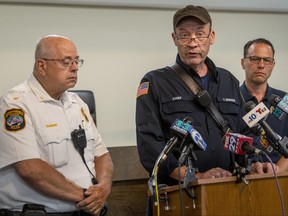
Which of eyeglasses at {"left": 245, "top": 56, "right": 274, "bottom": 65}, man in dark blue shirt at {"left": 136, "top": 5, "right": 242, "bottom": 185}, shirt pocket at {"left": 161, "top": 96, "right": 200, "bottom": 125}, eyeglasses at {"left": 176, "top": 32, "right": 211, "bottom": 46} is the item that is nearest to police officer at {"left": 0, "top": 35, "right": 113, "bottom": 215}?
man in dark blue shirt at {"left": 136, "top": 5, "right": 242, "bottom": 185}

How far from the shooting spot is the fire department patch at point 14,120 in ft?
7.64

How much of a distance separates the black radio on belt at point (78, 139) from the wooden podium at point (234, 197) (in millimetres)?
688

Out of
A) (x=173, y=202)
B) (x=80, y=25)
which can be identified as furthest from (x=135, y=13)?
(x=173, y=202)

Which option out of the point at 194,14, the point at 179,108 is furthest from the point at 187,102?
the point at 194,14

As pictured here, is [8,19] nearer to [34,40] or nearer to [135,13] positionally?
[34,40]

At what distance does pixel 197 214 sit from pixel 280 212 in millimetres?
365

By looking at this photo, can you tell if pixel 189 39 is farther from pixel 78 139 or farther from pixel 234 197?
pixel 234 197

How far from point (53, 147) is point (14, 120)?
24 centimetres

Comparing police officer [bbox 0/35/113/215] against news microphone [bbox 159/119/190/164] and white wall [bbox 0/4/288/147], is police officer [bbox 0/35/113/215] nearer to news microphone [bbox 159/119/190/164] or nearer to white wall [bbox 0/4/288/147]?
news microphone [bbox 159/119/190/164]

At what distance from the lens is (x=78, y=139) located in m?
2.45

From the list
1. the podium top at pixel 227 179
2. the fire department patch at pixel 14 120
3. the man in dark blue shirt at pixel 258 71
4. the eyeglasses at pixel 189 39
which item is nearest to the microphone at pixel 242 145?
the podium top at pixel 227 179

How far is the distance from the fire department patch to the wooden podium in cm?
87

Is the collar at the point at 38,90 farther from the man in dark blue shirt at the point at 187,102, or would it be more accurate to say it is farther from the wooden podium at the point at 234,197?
the wooden podium at the point at 234,197

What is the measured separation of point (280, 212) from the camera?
1881mm
